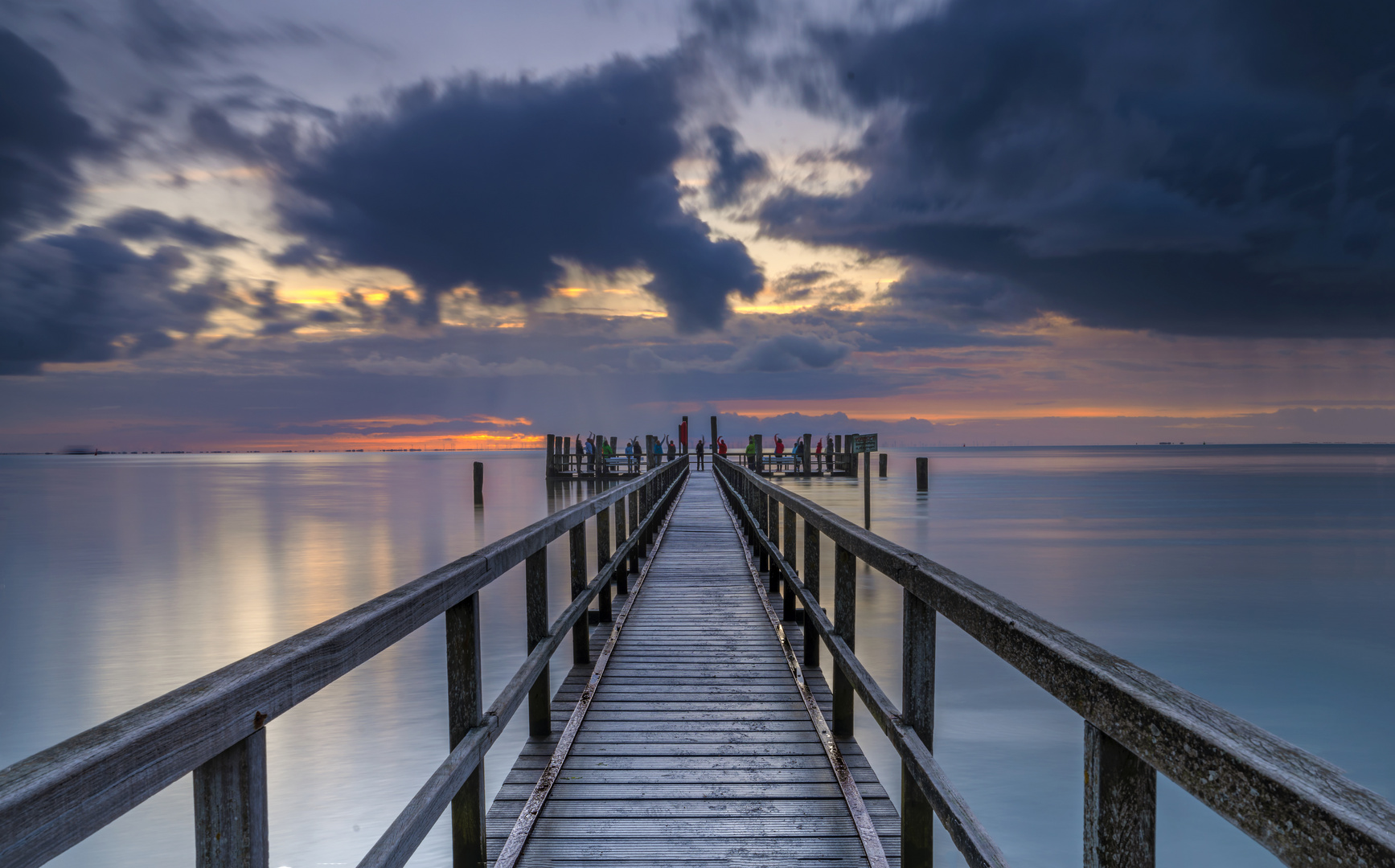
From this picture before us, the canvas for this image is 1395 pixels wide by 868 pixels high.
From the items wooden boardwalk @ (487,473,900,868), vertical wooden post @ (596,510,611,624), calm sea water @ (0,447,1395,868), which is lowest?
calm sea water @ (0,447,1395,868)

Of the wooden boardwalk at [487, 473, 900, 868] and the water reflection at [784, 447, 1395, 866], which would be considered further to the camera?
the water reflection at [784, 447, 1395, 866]

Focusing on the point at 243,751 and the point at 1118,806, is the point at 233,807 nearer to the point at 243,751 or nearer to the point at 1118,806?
the point at 243,751

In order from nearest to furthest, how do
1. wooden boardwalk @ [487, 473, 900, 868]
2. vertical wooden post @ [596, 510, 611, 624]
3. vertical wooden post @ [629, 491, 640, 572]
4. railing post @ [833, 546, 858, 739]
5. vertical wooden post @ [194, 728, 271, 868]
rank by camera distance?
1. vertical wooden post @ [194, 728, 271, 868]
2. wooden boardwalk @ [487, 473, 900, 868]
3. railing post @ [833, 546, 858, 739]
4. vertical wooden post @ [596, 510, 611, 624]
5. vertical wooden post @ [629, 491, 640, 572]

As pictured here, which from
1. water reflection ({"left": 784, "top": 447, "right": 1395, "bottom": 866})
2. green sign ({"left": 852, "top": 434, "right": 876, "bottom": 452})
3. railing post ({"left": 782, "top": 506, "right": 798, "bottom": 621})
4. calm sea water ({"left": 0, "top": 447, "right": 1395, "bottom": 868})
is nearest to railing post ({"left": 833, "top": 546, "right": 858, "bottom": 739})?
water reflection ({"left": 784, "top": 447, "right": 1395, "bottom": 866})

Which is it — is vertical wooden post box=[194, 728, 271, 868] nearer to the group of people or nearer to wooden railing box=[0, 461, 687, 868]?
wooden railing box=[0, 461, 687, 868]

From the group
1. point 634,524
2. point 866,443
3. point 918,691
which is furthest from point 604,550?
point 866,443

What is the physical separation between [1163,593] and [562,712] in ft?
49.0

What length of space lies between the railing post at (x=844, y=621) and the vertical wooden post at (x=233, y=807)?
102 inches

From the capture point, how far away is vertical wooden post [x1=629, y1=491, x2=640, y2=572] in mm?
8898

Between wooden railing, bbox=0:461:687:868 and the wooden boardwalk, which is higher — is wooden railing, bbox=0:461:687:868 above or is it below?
above

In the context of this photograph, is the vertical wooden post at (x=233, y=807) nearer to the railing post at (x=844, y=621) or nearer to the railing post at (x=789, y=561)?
the railing post at (x=844, y=621)

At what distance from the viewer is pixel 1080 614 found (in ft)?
43.9

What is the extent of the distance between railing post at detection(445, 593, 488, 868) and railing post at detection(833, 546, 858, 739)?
1.74 m

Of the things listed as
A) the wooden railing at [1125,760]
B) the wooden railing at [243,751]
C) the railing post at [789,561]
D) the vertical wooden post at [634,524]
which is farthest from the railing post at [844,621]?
the vertical wooden post at [634,524]
